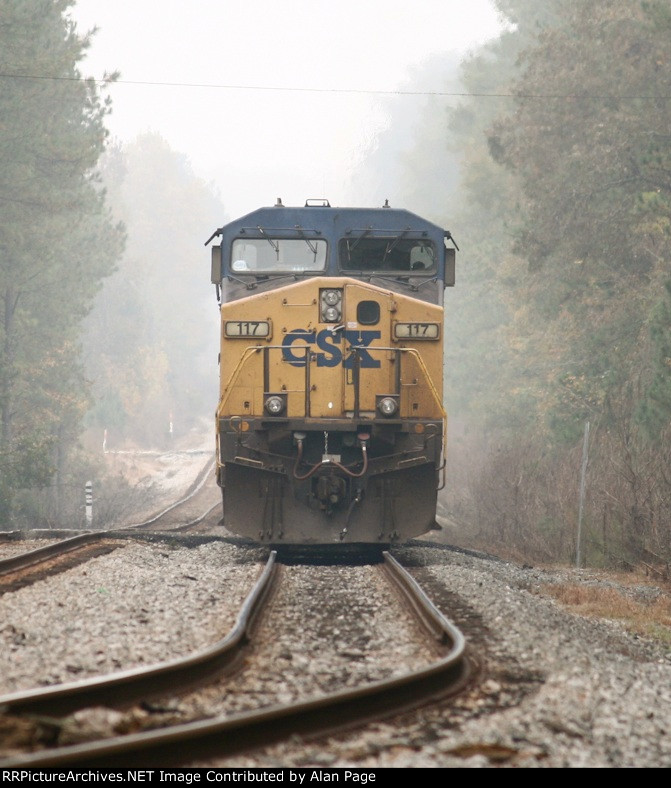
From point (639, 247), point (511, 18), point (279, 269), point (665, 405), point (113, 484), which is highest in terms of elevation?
point (511, 18)

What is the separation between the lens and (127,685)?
178 inches

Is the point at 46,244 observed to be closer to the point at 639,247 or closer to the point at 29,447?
the point at 29,447

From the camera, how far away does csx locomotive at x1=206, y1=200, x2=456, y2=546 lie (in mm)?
10523

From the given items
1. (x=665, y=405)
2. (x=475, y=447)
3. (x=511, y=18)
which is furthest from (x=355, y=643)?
(x=511, y=18)

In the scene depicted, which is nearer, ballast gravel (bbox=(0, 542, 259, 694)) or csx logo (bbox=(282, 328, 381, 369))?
ballast gravel (bbox=(0, 542, 259, 694))

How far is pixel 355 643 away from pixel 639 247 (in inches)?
568

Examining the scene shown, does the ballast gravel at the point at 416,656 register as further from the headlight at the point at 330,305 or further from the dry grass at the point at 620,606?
the headlight at the point at 330,305

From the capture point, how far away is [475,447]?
103 feet

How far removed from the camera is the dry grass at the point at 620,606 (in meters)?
7.62

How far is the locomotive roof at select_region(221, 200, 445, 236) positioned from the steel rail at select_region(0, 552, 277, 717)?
6.71 meters

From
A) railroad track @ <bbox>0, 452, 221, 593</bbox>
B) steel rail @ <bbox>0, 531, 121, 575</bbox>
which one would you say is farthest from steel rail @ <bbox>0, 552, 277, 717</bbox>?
steel rail @ <bbox>0, 531, 121, 575</bbox>

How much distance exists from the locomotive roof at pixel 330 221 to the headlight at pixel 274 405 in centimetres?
221

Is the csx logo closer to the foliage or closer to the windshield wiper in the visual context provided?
the windshield wiper

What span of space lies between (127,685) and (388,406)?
6.30 meters
